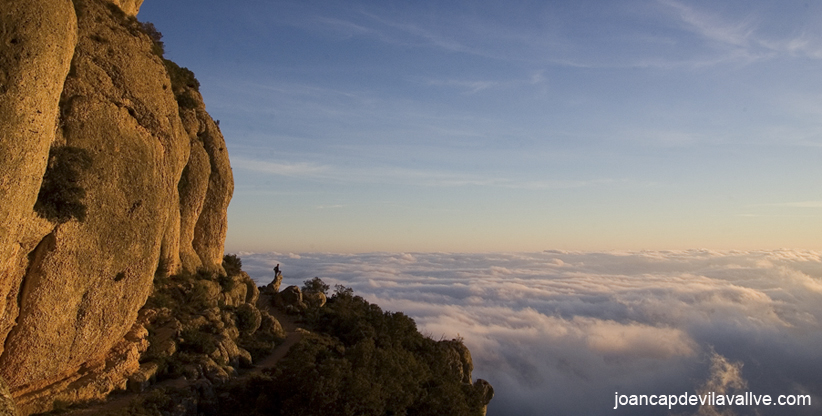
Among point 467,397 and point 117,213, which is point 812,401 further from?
point 117,213

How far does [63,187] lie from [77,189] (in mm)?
516

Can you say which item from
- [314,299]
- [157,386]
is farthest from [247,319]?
[314,299]

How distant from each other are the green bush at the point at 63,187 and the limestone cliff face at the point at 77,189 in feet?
0.11

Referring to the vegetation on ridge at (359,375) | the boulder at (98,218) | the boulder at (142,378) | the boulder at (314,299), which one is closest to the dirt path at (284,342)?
→ the vegetation on ridge at (359,375)

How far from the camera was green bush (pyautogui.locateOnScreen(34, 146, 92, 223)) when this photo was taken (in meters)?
15.0

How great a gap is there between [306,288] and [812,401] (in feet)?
667

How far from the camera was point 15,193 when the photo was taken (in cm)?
1322

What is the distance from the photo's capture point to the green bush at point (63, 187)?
14977 mm

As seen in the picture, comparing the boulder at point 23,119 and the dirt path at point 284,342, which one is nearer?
the boulder at point 23,119

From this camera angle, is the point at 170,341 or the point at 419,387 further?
the point at 419,387

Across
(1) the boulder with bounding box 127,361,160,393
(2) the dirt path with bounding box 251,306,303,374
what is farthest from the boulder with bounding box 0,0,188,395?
(2) the dirt path with bounding box 251,306,303,374

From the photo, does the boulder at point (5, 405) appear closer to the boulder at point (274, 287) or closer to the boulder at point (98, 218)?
the boulder at point (98, 218)

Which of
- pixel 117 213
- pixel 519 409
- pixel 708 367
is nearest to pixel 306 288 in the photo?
pixel 117 213

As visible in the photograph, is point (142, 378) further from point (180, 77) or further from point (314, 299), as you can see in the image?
point (314, 299)
